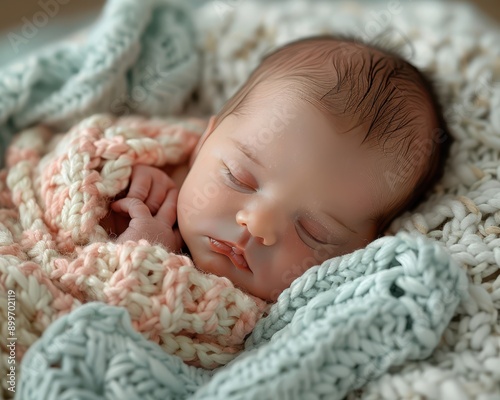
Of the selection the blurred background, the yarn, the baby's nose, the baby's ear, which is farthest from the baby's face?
the blurred background

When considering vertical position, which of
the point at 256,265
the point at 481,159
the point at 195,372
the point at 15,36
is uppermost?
the point at 15,36

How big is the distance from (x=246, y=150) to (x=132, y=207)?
0.27 metres

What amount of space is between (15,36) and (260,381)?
4.96 feet

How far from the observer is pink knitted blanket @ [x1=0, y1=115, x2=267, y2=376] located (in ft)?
3.45

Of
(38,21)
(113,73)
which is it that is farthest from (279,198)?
(38,21)

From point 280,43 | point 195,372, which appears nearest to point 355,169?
point 195,372

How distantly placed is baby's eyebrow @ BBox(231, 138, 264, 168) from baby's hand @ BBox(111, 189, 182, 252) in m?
0.20

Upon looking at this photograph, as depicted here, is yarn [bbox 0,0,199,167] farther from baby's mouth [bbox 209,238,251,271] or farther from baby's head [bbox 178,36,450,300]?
baby's mouth [bbox 209,238,251,271]

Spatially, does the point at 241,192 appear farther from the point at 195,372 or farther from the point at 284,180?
the point at 195,372

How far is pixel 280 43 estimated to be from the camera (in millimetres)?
1702

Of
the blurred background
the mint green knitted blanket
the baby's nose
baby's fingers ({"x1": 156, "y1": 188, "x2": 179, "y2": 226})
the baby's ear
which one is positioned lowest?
the mint green knitted blanket

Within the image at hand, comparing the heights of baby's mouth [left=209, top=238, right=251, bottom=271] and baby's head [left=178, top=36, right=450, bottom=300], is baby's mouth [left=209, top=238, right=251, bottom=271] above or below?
below

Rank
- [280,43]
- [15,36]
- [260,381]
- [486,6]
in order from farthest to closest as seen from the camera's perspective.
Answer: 1. [486,6]
2. [15,36]
3. [280,43]
4. [260,381]

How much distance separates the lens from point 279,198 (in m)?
1.17
